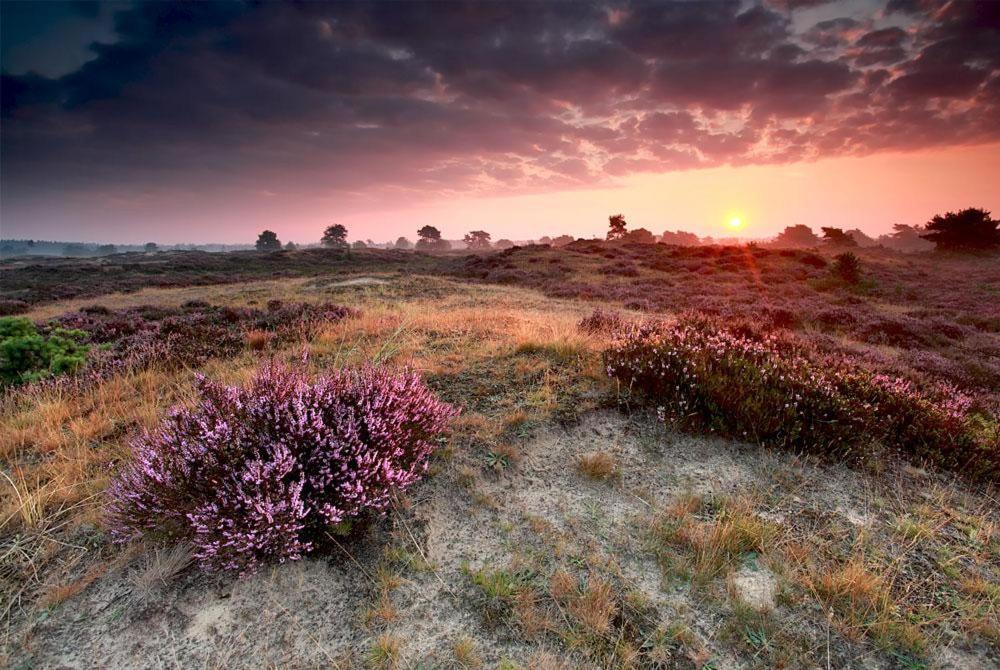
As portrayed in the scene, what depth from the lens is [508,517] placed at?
3.55 m

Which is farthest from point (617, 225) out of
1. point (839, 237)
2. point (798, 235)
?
point (798, 235)

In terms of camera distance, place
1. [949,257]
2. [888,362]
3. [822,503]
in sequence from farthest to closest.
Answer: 1. [949,257]
2. [888,362]
3. [822,503]

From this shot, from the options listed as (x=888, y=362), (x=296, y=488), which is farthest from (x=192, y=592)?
(x=888, y=362)

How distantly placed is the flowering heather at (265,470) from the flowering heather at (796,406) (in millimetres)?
2980

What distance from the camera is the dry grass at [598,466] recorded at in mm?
4016

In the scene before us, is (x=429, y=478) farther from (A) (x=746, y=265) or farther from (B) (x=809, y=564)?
(A) (x=746, y=265)

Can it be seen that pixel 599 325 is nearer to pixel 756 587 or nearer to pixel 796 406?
pixel 796 406

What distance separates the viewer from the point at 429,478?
3.86 meters

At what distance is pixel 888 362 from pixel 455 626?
9986 millimetres

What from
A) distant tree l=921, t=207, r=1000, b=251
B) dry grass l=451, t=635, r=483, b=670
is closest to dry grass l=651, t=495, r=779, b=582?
dry grass l=451, t=635, r=483, b=670

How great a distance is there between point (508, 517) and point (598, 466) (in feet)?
3.36

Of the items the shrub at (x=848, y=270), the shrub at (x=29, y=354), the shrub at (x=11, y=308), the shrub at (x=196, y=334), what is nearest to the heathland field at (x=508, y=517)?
the shrub at (x=29, y=354)

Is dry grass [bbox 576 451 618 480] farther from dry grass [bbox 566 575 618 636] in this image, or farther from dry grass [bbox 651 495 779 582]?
dry grass [bbox 566 575 618 636]

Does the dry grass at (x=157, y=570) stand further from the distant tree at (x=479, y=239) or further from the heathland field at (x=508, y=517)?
the distant tree at (x=479, y=239)
